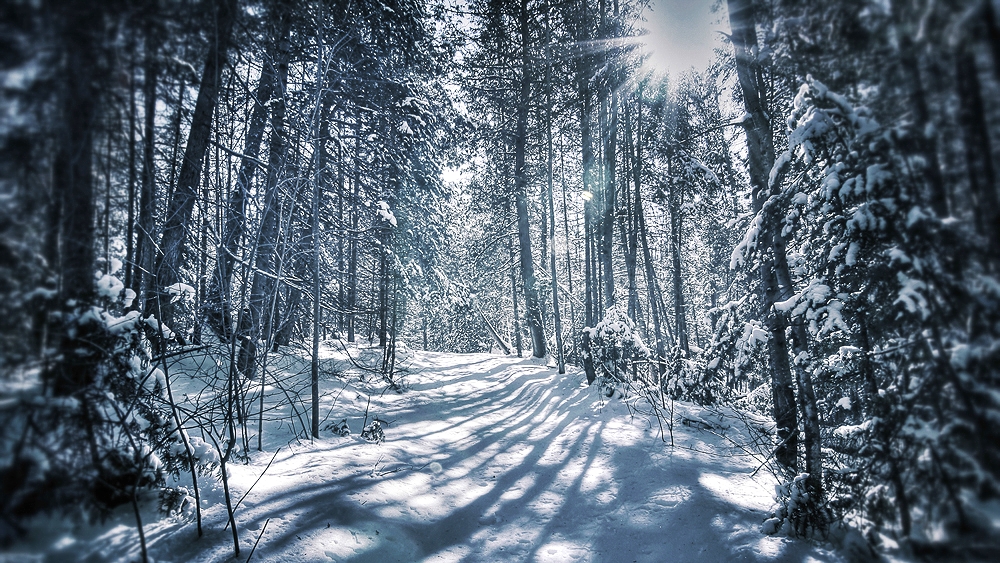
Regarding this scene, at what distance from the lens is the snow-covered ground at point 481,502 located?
9.28 feet

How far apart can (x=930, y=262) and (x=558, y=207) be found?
15.8 m

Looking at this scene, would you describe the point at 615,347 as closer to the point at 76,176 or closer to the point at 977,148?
the point at 977,148

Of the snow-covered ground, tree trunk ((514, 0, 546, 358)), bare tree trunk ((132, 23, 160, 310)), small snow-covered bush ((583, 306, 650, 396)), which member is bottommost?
the snow-covered ground

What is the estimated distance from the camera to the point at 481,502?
4.38 metres

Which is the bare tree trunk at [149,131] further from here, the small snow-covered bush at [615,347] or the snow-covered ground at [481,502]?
the small snow-covered bush at [615,347]

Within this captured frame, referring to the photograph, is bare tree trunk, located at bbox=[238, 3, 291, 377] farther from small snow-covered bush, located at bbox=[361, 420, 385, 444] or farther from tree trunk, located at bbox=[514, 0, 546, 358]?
tree trunk, located at bbox=[514, 0, 546, 358]

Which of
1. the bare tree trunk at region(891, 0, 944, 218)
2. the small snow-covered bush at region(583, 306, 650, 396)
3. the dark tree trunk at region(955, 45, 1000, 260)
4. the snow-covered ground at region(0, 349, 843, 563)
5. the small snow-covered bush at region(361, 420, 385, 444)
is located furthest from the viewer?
the small snow-covered bush at region(583, 306, 650, 396)

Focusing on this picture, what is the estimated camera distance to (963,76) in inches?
49.9

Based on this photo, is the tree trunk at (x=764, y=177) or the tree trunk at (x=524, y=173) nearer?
the tree trunk at (x=764, y=177)

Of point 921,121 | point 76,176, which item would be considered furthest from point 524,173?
point 76,176

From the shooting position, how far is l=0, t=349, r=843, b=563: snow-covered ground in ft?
9.28

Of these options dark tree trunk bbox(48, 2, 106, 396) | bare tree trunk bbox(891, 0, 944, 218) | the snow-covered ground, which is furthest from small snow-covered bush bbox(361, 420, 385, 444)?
bare tree trunk bbox(891, 0, 944, 218)

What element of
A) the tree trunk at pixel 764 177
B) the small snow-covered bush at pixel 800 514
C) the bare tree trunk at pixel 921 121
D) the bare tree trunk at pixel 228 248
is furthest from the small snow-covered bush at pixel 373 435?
the bare tree trunk at pixel 921 121

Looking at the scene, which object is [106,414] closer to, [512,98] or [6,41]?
[6,41]
